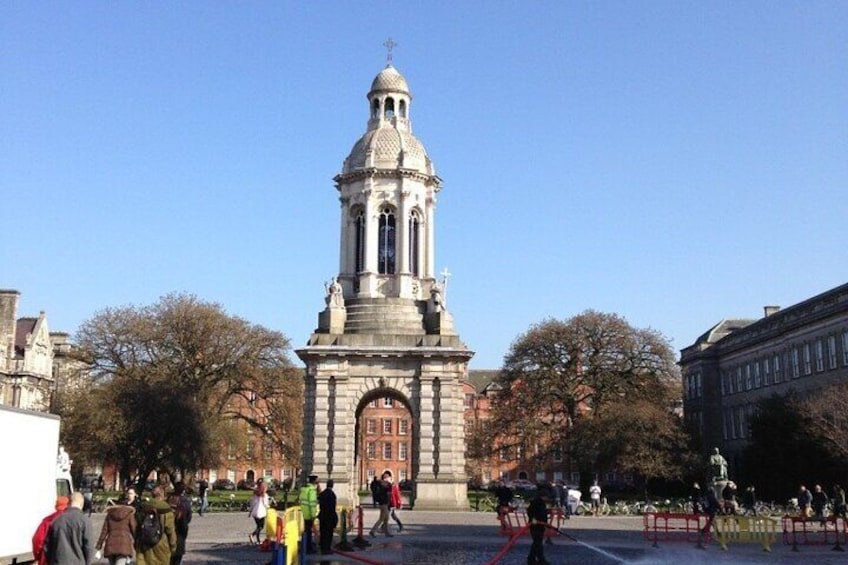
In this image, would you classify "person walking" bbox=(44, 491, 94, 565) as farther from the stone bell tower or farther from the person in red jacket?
the stone bell tower

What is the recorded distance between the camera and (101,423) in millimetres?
49406

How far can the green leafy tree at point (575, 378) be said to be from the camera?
66.4 metres

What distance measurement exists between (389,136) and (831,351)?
113ft

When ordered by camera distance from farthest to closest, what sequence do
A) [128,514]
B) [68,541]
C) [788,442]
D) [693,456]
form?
[693,456] → [788,442] → [128,514] → [68,541]

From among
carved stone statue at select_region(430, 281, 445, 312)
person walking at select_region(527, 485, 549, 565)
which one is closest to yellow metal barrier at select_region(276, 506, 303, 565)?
person walking at select_region(527, 485, 549, 565)

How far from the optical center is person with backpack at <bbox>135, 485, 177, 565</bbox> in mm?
14422

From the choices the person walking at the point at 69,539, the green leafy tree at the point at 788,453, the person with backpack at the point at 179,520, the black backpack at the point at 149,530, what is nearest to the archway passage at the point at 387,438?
the green leafy tree at the point at 788,453

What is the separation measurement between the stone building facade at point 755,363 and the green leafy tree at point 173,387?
32398 mm

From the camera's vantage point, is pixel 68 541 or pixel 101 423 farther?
pixel 101 423

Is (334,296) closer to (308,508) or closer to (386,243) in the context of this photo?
(386,243)

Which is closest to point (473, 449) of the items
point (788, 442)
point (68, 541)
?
point (788, 442)

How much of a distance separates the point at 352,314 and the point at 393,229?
5143 mm

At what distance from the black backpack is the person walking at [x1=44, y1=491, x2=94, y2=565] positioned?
1.80 m

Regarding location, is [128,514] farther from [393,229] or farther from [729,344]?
[729,344]
